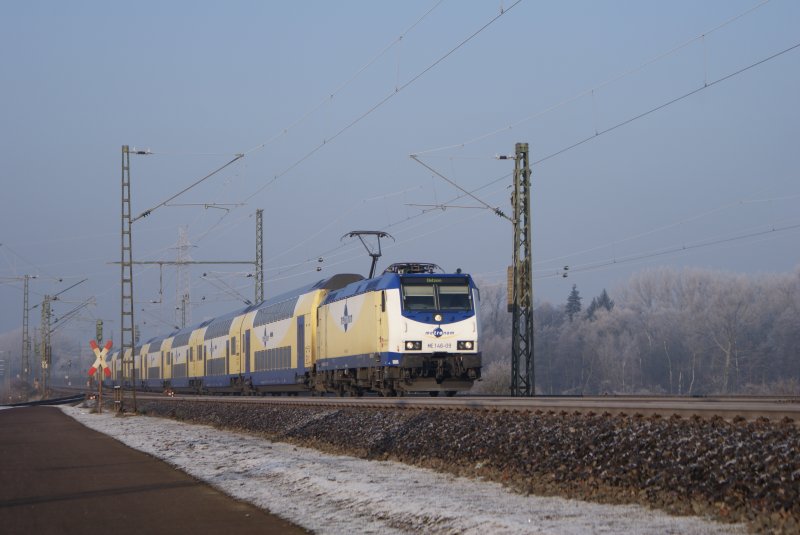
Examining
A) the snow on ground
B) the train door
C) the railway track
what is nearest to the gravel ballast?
the railway track

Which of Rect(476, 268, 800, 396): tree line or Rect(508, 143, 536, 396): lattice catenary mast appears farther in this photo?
Rect(476, 268, 800, 396): tree line

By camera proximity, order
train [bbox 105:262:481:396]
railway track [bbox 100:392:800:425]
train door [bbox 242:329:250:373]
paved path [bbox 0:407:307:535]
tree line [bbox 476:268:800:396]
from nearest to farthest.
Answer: paved path [bbox 0:407:307:535]
railway track [bbox 100:392:800:425]
train [bbox 105:262:481:396]
train door [bbox 242:329:250:373]
tree line [bbox 476:268:800:396]

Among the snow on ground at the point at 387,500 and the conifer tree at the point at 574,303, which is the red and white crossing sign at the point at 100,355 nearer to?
the snow on ground at the point at 387,500

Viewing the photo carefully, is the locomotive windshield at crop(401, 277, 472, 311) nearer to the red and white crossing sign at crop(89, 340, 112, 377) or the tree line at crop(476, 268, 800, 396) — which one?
the red and white crossing sign at crop(89, 340, 112, 377)

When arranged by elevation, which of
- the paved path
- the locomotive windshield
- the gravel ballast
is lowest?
the paved path

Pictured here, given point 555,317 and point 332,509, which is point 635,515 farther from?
point 555,317

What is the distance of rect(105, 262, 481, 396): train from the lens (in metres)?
31.7

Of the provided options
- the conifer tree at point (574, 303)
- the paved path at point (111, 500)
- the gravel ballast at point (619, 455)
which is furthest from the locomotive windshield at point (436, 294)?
the conifer tree at point (574, 303)

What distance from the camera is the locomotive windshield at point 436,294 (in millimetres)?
31906

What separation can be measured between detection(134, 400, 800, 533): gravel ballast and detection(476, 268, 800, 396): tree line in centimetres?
5606

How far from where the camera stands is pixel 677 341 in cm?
10188

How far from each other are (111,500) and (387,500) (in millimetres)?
3987

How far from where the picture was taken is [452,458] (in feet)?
57.4

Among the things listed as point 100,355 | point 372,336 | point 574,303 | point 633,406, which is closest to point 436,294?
point 372,336
